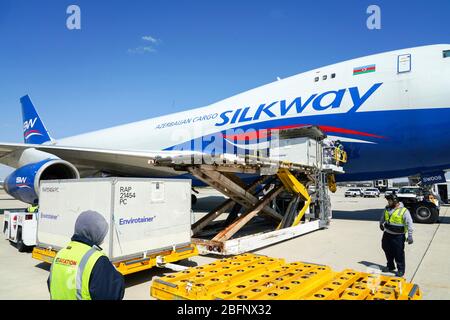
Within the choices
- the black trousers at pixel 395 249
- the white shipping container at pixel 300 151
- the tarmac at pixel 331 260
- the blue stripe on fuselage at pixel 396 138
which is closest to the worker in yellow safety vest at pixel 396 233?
the black trousers at pixel 395 249

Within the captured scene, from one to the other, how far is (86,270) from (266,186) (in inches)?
336

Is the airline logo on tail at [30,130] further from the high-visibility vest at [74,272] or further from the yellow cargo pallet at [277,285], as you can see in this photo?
the high-visibility vest at [74,272]

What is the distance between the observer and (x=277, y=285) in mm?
3855

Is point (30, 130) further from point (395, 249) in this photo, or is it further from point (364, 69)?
point (395, 249)

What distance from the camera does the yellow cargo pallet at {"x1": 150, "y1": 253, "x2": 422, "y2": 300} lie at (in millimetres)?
3469

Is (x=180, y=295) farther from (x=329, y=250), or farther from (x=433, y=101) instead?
(x=433, y=101)

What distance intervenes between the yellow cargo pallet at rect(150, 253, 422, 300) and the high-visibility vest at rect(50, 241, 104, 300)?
5.40 ft

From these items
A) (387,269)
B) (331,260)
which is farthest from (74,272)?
(387,269)

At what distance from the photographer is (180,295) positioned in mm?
3559

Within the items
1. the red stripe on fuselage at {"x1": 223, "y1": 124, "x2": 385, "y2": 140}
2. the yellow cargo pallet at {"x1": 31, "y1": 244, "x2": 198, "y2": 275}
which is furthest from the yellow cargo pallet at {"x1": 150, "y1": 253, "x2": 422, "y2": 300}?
the red stripe on fuselage at {"x1": 223, "y1": 124, "x2": 385, "y2": 140}

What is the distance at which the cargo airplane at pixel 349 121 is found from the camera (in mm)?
9648

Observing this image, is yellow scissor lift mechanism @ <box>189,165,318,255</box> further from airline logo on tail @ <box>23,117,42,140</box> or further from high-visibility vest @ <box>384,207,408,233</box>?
airline logo on tail @ <box>23,117,42,140</box>
